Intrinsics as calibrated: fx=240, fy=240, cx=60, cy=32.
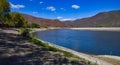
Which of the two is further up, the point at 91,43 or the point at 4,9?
the point at 4,9

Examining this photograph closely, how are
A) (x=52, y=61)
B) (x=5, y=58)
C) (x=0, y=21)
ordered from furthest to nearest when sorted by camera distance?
(x=0, y=21), (x=52, y=61), (x=5, y=58)

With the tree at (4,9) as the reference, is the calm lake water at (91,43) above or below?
below

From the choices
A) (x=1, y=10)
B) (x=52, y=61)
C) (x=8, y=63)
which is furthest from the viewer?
Answer: (x=1, y=10)

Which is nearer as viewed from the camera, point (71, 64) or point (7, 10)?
point (71, 64)

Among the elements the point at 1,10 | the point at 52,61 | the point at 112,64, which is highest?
the point at 1,10

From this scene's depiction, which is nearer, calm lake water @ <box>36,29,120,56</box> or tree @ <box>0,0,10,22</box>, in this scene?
calm lake water @ <box>36,29,120,56</box>

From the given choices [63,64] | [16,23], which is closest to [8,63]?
[63,64]

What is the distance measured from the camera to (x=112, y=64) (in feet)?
59.2

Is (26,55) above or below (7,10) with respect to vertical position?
below

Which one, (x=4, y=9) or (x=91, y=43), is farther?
(x=4, y=9)

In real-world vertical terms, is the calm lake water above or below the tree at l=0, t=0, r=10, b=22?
below

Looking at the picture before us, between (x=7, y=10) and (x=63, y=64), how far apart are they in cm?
5706

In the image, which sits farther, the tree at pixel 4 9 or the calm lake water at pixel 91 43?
the tree at pixel 4 9

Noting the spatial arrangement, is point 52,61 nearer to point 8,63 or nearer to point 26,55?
point 26,55
